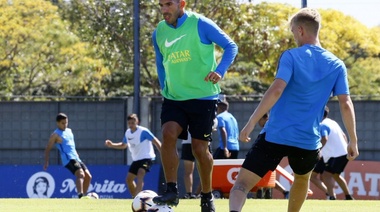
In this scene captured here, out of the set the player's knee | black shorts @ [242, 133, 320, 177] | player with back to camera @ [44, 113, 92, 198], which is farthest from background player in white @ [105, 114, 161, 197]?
black shorts @ [242, 133, 320, 177]

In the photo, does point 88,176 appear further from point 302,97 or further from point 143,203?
point 302,97

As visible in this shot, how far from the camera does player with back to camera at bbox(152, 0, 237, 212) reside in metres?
9.50

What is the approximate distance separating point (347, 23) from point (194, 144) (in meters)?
37.0

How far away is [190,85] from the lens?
9508mm

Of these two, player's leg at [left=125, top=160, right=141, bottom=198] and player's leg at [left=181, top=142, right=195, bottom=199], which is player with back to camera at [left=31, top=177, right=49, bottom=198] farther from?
player's leg at [left=181, top=142, right=195, bottom=199]

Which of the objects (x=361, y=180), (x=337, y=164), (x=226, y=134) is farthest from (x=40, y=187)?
(x=337, y=164)

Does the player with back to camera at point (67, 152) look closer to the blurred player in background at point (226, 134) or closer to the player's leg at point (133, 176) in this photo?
the player's leg at point (133, 176)

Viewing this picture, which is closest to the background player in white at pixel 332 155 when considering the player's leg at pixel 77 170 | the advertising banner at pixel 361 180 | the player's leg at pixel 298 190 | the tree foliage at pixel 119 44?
the advertising banner at pixel 361 180

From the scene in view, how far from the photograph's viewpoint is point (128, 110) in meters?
24.2

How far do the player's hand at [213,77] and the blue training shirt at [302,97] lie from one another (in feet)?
4.95

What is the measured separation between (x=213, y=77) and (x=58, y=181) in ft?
47.5

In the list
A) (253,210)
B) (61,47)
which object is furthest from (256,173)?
(61,47)

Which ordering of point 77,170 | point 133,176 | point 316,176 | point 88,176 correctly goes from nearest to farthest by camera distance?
point 316,176
point 133,176
point 77,170
point 88,176

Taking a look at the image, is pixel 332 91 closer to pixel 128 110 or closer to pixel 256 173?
pixel 256 173
